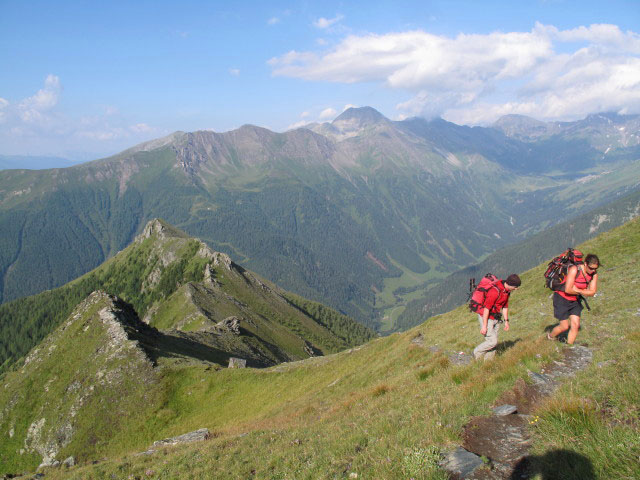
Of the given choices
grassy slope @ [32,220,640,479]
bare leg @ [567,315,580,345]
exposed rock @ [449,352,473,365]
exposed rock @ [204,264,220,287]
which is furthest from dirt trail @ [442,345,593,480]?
exposed rock @ [204,264,220,287]

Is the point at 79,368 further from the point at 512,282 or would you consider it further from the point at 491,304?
the point at 512,282

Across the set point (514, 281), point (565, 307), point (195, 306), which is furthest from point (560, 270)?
point (195, 306)

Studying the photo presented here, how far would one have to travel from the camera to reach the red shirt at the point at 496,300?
1531 centimetres

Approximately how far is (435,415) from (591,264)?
9.44 metres

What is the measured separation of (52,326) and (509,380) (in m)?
221

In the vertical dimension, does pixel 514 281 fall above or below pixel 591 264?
below

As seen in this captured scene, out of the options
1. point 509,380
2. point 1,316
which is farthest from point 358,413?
point 1,316

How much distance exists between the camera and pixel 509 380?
493 inches

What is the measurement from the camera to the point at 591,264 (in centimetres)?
1458

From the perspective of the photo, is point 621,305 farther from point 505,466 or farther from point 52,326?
point 52,326

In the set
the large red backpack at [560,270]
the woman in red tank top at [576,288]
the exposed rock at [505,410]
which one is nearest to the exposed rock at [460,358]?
the woman in red tank top at [576,288]

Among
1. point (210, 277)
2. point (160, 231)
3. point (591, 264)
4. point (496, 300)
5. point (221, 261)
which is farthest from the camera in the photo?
point (160, 231)

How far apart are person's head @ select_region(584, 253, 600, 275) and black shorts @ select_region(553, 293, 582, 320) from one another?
4.69ft

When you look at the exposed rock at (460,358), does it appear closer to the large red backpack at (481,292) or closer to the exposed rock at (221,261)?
the large red backpack at (481,292)
